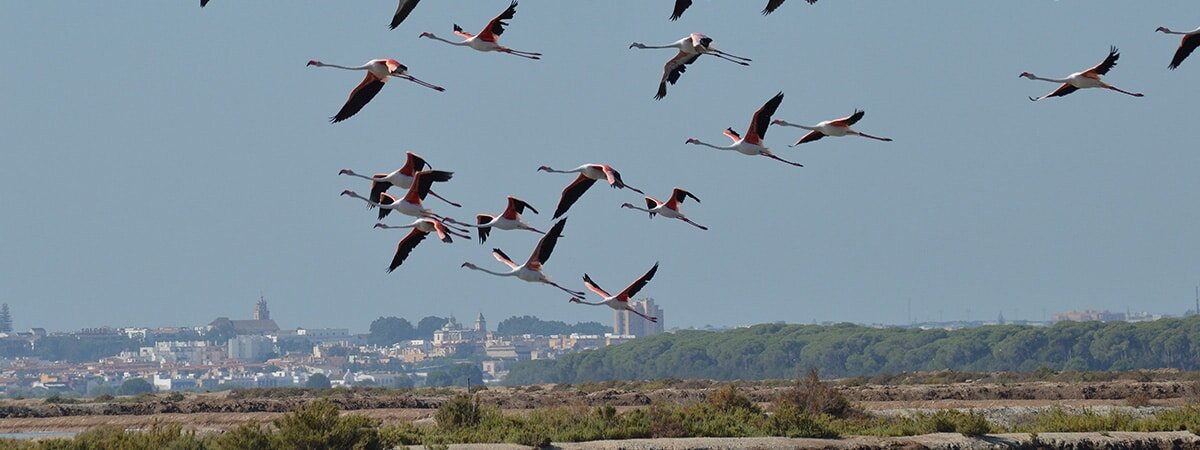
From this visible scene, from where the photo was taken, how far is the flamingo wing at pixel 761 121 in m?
30.5

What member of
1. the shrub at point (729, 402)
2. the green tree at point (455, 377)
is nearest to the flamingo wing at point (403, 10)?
the shrub at point (729, 402)

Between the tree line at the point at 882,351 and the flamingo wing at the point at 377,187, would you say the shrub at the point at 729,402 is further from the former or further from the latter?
the tree line at the point at 882,351

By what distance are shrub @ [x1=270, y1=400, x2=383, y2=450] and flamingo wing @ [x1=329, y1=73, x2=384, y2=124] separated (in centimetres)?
484

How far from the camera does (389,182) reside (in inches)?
1252

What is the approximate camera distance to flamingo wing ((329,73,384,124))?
95.0ft

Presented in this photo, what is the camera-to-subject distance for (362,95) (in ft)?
95.9

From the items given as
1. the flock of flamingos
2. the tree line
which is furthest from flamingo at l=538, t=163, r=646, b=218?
the tree line

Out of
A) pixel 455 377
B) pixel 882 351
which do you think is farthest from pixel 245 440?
pixel 455 377

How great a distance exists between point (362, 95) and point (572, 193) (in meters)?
3.70

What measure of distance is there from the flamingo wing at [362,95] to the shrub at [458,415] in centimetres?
901

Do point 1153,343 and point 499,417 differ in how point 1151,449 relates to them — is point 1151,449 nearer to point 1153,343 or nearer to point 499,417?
point 499,417

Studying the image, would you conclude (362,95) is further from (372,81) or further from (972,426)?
(972,426)

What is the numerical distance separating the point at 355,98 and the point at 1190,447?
1808cm

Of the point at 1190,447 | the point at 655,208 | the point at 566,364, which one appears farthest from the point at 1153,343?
the point at 655,208
